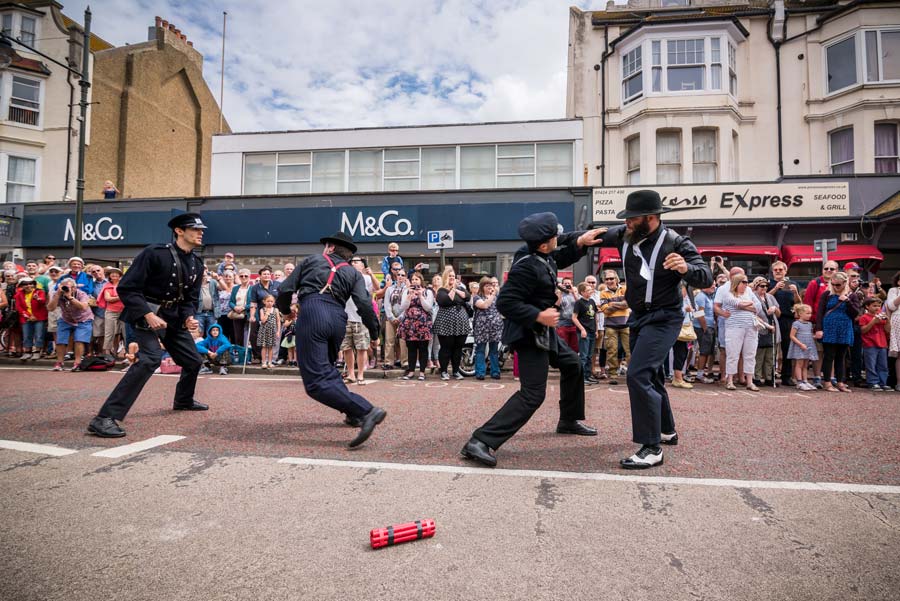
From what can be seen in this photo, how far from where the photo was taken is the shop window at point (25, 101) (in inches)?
899

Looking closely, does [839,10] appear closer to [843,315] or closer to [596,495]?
[843,315]

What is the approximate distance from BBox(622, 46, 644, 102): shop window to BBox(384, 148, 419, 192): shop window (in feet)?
27.2

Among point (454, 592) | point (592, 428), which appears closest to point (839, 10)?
point (592, 428)

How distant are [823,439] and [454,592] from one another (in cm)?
439

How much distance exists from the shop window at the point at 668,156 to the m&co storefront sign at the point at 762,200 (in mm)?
1730

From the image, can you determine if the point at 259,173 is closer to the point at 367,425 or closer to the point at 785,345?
the point at 785,345

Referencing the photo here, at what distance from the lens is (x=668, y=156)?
19.1 metres

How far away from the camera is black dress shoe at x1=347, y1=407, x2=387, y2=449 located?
4348 millimetres

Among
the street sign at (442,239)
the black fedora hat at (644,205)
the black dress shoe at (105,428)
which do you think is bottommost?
the black dress shoe at (105,428)

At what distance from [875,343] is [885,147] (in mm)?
13242

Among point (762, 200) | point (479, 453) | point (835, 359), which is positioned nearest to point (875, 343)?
point (835, 359)

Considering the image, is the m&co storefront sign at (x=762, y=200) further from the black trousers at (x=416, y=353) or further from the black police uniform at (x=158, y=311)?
the black police uniform at (x=158, y=311)

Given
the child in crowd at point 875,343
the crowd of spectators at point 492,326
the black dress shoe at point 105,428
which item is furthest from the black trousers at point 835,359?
the black dress shoe at point 105,428

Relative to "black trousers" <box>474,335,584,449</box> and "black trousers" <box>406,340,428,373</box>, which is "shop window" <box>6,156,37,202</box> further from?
"black trousers" <box>474,335,584,449</box>
